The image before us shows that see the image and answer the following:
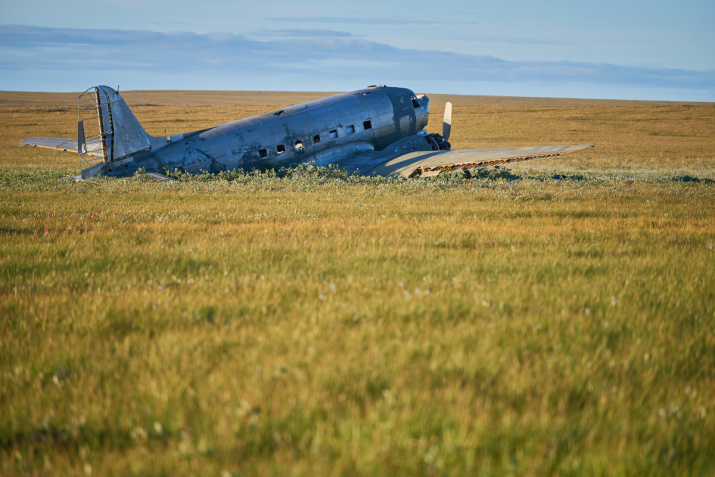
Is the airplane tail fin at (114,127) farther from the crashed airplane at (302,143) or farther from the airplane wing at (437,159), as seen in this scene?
the airplane wing at (437,159)

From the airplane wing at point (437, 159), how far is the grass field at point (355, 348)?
9545 millimetres

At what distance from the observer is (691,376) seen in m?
4.19

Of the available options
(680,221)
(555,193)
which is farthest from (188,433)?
(555,193)

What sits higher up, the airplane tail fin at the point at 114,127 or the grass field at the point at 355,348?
the airplane tail fin at the point at 114,127

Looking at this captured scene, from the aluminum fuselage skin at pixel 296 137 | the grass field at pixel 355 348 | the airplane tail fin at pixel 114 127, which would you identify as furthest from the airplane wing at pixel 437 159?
the grass field at pixel 355 348

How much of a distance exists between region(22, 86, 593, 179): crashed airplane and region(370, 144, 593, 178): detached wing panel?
0.14 feet

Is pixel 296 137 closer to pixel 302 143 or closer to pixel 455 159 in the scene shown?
pixel 302 143

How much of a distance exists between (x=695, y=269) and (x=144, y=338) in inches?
294

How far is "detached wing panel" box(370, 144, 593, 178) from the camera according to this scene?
20.7 metres

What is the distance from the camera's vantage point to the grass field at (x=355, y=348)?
299 cm

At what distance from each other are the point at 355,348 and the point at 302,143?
67.5 feet

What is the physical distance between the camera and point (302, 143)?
24.1 meters

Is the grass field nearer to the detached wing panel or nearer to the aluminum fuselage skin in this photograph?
the detached wing panel

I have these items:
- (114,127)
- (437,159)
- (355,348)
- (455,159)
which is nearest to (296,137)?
(437,159)
